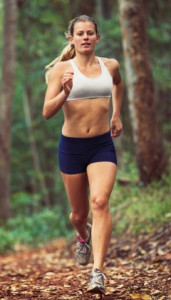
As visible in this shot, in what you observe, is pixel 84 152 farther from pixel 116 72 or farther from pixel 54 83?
pixel 116 72

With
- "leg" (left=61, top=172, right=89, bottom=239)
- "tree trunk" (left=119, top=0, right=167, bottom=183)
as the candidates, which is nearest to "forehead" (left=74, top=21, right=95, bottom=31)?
"leg" (left=61, top=172, right=89, bottom=239)

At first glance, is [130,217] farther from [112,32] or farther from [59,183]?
[59,183]

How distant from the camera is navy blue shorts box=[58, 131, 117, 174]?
5610mm

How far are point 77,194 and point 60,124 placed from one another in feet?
58.7

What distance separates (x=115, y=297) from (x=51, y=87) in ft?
6.82

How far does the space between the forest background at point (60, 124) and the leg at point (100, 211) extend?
5.74ft

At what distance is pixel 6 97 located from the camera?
1730 cm

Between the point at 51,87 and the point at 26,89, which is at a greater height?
the point at 26,89

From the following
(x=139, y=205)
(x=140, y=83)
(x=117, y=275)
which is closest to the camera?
(x=117, y=275)

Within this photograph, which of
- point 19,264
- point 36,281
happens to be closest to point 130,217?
point 19,264

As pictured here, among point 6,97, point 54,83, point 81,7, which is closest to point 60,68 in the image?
point 54,83

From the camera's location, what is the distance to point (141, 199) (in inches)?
439

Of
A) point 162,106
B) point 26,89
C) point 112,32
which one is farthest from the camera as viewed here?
point 26,89

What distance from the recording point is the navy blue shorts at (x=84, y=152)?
18.4ft
